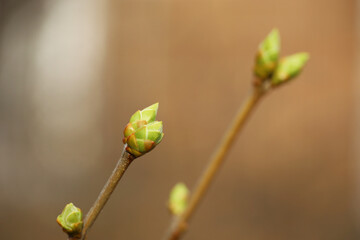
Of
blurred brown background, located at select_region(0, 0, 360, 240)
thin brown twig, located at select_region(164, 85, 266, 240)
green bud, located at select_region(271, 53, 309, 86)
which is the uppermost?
green bud, located at select_region(271, 53, 309, 86)

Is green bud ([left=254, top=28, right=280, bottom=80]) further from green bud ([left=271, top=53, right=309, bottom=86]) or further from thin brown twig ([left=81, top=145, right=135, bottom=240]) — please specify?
thin brown twig ([left=81, top=145, right=135, bottom=240])

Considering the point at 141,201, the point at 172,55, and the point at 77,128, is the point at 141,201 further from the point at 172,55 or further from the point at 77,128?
the point at 172,55

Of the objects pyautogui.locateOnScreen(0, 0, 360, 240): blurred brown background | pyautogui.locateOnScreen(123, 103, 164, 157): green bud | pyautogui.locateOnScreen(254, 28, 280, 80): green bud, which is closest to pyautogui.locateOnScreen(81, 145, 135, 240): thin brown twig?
pyautogui.locateOnScreen(123, 103, 164, 157): green bud

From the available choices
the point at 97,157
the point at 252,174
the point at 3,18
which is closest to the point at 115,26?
the point at 3,18

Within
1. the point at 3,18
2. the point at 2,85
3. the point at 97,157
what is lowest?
the point at 97,157

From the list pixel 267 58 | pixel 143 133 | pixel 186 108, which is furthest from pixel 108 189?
pixel 186 108

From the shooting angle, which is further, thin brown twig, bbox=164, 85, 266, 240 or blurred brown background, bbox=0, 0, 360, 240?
blurred brown background, bbox=0, 0, 360, 240
